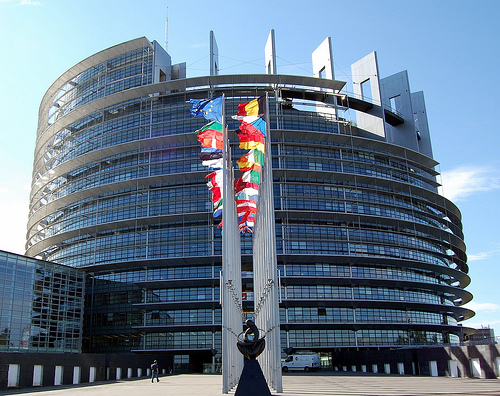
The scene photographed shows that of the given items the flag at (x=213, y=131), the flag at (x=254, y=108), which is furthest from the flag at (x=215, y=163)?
the flag at (x=254, y=108)

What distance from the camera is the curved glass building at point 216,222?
199 feet

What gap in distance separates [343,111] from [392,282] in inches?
1006

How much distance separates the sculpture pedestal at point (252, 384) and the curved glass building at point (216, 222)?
133 ft

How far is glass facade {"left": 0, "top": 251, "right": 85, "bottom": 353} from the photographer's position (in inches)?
1971

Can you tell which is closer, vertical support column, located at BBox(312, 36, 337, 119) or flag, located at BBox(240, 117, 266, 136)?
flag, located at BBox(240, 117, 266, 136)

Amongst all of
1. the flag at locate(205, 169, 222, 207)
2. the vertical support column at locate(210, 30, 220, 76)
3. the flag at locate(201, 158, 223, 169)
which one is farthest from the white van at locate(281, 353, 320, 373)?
the vertical support column at locate(210, 30, 220, 76)

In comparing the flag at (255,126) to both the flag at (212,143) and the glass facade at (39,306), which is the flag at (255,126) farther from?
the glass facade at (39,306)

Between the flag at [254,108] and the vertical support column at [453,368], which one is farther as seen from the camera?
the vertical support column at [453,368]

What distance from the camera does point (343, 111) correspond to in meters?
71.1

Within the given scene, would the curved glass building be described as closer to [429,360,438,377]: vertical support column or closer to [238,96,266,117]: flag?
[429,360,438,377]: vertical support column

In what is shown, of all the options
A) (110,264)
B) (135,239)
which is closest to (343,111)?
(135,239)

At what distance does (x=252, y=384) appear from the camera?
17.9 meters

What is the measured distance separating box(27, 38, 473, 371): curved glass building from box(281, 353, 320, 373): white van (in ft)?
22.3

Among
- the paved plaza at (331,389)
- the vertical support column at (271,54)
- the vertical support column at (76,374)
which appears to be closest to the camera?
the paved plaza at (331,389)
